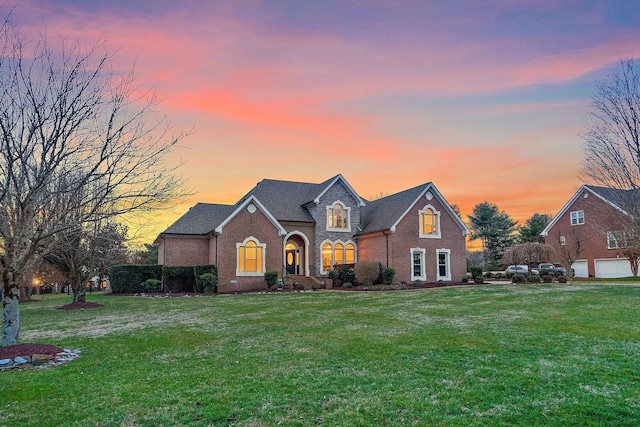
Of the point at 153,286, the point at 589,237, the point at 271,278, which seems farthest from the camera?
the point at 589,237

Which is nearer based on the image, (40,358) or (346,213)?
(40,358)

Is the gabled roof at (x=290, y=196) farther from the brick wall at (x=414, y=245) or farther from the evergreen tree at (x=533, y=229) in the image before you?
the evergreen tree at (x=533, y=229)

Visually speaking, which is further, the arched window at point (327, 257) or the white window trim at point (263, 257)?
the arched window at point (327, 257)

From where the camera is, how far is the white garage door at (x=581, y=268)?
38969 millimetres

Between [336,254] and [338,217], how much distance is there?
294 centimetres

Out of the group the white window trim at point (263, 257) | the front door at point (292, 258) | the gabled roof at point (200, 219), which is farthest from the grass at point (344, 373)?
the front door at point (292, 258)

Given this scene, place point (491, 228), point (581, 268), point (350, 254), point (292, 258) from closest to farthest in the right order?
point (292, 258) < point (350, 254) < point (581, 268) < point (491, 228)

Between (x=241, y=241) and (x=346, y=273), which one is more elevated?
(x=241, y=241)

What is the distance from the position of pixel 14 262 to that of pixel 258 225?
19.3 metres

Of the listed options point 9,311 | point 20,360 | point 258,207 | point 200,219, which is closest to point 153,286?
point 200,219

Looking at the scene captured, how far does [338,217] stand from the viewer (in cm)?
3284

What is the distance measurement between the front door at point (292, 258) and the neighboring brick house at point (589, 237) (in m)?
23.8

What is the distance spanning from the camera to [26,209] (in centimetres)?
812

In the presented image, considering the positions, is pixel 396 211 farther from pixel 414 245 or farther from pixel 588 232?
pixel 588 232
